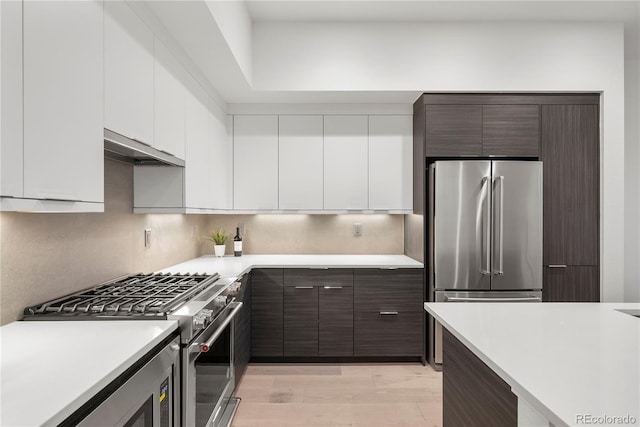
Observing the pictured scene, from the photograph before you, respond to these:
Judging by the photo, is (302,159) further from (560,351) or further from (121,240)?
(560,351)

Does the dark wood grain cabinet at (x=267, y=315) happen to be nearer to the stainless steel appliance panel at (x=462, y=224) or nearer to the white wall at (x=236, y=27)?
the stainless steel appliance panel at (x=462, y=224)

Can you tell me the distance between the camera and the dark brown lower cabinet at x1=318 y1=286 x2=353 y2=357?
3350 millimetres

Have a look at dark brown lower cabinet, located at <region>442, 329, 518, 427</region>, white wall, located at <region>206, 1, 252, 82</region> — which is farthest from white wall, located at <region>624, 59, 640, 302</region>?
white wall, located at <region>206, 1, 252, 82</region>

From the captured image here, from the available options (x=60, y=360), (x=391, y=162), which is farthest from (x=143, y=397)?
(x=391, y=162)

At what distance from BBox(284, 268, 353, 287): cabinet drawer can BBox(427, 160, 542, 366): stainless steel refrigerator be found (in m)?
0.77

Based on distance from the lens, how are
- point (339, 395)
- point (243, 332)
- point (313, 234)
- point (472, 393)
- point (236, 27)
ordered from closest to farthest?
point (472, 393) < point (236, 27) < point (339, 395) < point (243, 332) < point (313, 234)

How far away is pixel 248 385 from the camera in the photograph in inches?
117

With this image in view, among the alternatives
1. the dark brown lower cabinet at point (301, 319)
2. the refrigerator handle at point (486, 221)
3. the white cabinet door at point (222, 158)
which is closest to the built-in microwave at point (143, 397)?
the dark brown lower cabinet at point (301, 319)

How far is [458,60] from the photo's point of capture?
3260 millimetres

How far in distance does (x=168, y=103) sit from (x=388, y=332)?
2497 mm

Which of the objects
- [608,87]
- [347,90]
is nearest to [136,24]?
[347,90]

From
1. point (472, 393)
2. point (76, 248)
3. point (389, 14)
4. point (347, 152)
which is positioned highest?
point (389, 14)

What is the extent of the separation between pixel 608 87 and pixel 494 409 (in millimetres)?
3249

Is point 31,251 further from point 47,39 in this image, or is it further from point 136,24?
point 136,24
